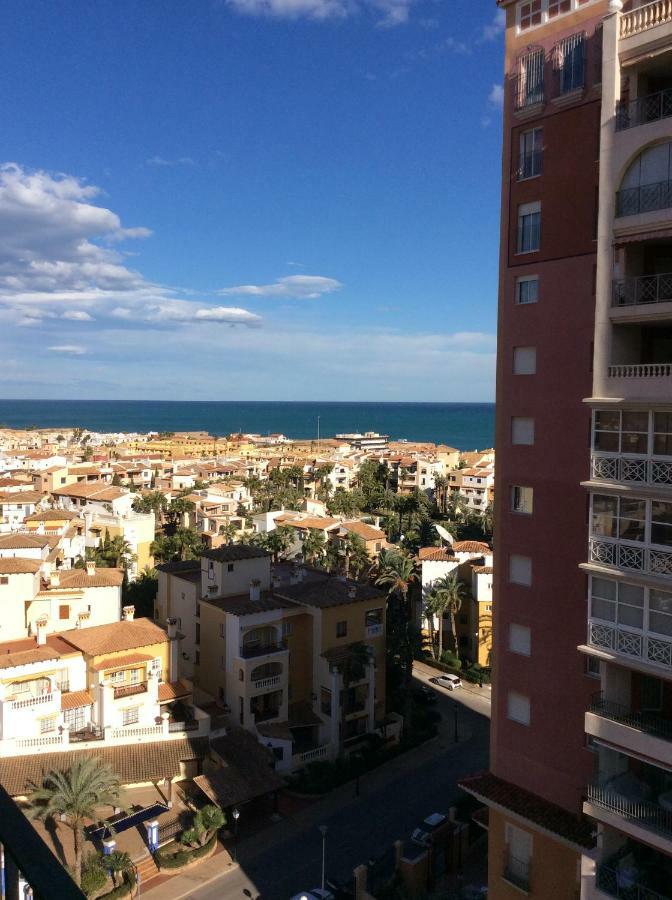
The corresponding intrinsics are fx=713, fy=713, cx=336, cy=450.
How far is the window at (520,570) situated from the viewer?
59.7 ft

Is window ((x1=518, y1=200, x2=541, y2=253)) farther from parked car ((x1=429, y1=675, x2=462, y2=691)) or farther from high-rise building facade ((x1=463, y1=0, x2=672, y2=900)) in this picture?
parked car ((x1=429, y1=675, x2=462, y2=691))

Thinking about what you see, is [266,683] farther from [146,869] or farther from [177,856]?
[146,869]

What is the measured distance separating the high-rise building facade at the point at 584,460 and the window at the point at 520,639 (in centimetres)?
4

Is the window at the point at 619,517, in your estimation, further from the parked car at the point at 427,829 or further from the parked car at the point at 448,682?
the parked car at the point at 448,682

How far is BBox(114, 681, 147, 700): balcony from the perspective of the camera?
30516mm

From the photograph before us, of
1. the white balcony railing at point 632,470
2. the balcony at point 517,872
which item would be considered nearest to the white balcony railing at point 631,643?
the white balcony railing at point 632,470

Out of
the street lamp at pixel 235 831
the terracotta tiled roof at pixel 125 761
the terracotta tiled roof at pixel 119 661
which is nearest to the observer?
the street lamp at pixel 235 831

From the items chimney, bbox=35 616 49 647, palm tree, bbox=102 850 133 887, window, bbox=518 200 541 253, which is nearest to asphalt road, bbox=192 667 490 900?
palm tree, bbox=102 850 133 887

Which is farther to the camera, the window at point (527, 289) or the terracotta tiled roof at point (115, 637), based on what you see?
the terracotta tiled roof at point (115, 637)

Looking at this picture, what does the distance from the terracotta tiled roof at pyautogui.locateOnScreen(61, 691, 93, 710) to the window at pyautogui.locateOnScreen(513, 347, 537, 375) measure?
23208mm

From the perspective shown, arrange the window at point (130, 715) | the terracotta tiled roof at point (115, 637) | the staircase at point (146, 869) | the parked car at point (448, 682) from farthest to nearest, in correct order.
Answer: the parked car at point (448, 682) → the terracotta tiled roof at point (115, 637) → the window at point (130, 715) → the staircase at point (146, 869)

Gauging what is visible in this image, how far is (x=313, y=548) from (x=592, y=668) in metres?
38.7

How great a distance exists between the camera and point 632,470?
13.8 meters

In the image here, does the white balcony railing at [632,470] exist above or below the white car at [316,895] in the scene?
above
